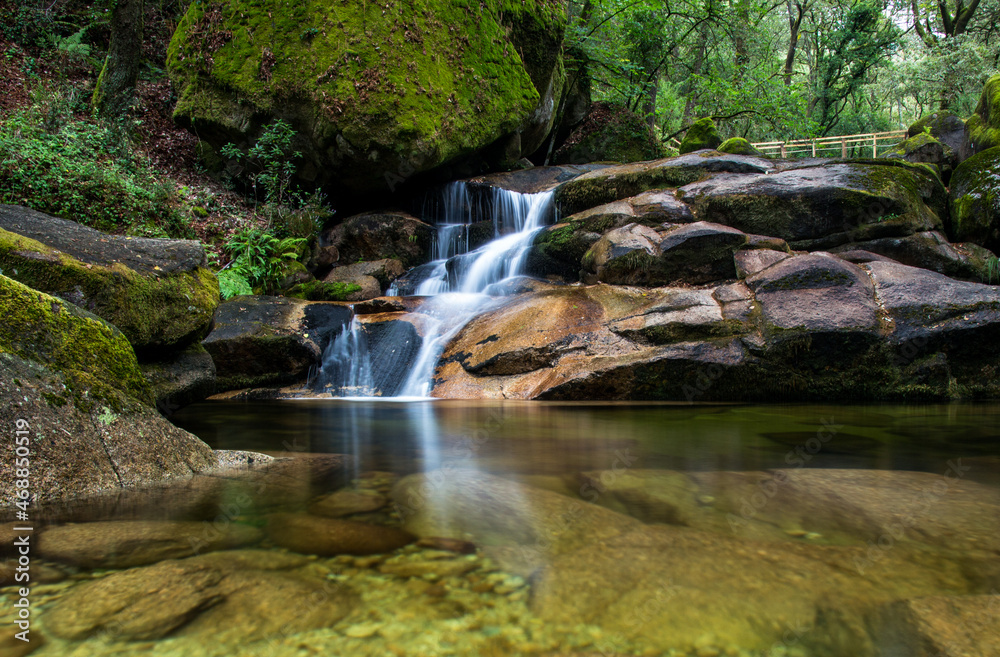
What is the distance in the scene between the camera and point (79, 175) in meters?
8.95

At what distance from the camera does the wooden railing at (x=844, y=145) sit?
2584cm

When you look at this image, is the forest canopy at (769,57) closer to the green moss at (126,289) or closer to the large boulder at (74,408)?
the green moss at (126,289)

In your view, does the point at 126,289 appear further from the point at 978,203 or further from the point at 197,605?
the point at 978,203

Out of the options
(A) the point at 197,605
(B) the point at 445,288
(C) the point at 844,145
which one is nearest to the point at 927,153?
(B) the point at 445,288

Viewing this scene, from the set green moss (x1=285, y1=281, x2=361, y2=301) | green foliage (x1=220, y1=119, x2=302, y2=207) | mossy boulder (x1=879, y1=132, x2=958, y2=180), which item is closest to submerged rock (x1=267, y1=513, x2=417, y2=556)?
green moss (x1=285, y1=281, x2=361, y2=301)

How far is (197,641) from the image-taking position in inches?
56.6

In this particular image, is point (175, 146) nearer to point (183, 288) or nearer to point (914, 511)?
point (183, 288)

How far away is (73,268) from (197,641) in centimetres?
472

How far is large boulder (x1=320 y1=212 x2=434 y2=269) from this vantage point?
12.3m

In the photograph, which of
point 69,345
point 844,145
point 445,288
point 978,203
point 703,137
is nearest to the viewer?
point 69,345

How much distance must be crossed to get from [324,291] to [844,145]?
27.1m

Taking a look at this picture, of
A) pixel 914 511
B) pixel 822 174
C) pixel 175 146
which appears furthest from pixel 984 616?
pixel 175 146

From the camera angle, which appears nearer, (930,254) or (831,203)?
(930,254)

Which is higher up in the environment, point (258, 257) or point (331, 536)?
point (258, 257)
